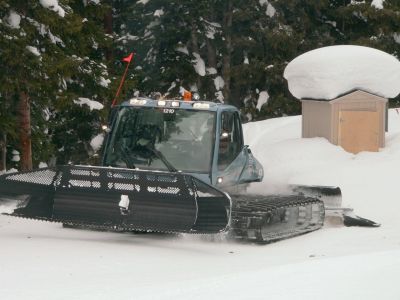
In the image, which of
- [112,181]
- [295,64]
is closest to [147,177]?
[112,181]

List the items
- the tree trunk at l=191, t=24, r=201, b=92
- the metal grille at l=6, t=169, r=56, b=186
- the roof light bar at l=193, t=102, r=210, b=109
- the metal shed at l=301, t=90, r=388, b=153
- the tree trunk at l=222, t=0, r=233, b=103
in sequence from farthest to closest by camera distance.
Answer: the tree trunk at l=222, t=0, r=233, b=103, the tree trunk at l=191, t=24, r=201, b=92, the metal shed at l=301, t=90, r=388, b=153, the roof light bar at l=193, t=102, r=210, b=109, the metal grille at l=6, t=169, r=56, b=186

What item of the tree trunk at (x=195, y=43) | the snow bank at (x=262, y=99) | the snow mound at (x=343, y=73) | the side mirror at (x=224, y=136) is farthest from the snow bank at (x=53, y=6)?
the snow bank at (x=262, y=99)

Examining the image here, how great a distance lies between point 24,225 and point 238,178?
11.7ft

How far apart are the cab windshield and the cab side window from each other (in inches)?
7.3

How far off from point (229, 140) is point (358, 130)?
28.9 feet

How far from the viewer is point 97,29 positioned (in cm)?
2280

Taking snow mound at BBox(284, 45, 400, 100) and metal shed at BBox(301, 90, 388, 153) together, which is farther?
snow mound at BBox(284, 45, 400, 100)

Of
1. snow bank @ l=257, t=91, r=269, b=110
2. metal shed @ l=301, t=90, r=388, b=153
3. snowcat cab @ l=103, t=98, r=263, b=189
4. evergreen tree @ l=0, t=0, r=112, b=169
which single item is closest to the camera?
snowcat cab @ l=103, t=98, r=263, b=189

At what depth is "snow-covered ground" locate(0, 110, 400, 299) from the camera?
789 centimetres

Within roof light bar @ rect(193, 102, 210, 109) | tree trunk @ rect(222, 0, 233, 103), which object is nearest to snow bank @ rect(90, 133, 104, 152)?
tree trunk @ rect(222, 0, 233, 103)

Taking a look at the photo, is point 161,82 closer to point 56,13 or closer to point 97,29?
point 97,29

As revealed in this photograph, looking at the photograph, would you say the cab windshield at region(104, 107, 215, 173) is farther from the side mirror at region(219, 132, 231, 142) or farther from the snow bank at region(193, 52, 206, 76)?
the snow bank at region(193, 52, 206, 76)

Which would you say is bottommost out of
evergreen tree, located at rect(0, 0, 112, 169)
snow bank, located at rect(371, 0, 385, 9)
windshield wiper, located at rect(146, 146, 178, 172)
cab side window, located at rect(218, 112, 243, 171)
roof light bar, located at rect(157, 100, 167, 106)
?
windshield wiper, located at rect(146, 146, 178, 172)

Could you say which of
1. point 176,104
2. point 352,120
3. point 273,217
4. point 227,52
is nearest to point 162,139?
point 176,104
